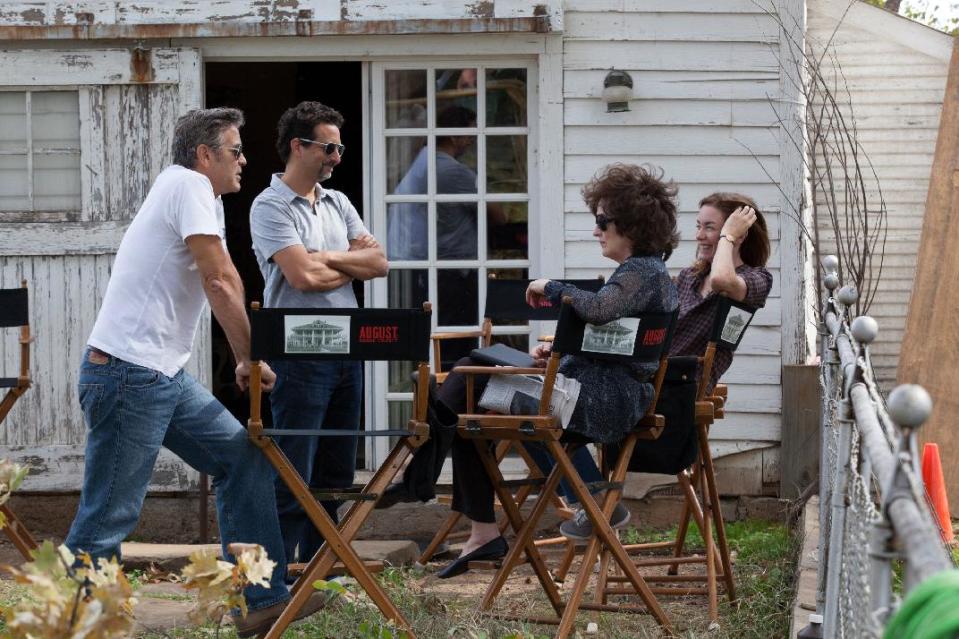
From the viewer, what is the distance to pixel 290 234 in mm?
4691

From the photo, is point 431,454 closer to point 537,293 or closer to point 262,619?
point 262,619

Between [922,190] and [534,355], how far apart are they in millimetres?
4264

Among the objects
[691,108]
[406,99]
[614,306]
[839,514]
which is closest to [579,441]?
[614,306]

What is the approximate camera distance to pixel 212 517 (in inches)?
265

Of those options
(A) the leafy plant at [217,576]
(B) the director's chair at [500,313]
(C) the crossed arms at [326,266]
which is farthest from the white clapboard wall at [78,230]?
(A) the leafy plant at [217,576]

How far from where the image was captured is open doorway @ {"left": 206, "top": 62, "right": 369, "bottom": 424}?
31.4ft

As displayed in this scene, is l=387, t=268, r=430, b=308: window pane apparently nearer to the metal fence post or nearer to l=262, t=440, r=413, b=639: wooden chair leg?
l=262, t=440, r=413, b=639: wooden chair leg

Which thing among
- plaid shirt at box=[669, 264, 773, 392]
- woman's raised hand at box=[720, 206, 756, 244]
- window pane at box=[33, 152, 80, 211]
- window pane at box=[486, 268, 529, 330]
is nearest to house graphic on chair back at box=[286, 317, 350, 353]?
plaid shirt at box=[669, 264, 773, 392]

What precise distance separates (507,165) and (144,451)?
3377 millimetres

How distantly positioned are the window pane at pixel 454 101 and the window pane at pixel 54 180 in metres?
1.85

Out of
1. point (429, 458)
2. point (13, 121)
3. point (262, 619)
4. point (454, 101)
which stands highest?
point (454, 101)

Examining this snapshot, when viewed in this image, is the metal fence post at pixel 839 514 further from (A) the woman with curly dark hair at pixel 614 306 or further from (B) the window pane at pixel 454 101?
(B) the window pane at pixel 454 101

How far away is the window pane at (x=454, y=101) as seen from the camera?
6715mm

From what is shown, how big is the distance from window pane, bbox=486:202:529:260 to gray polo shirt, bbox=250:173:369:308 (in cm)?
186
